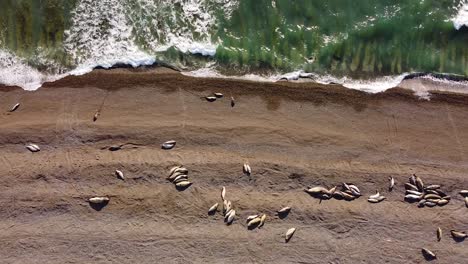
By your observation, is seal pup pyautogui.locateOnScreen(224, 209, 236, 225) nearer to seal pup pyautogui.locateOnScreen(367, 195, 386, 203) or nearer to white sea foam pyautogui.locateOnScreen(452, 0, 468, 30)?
seal pup pyautogui.locateOnScreen(367, 195, 386, 203)

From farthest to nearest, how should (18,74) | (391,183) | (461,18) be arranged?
1. (461,18)
2. (18,74)
3. (391,183)

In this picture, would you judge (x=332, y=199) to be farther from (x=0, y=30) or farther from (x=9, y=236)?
(x=0, y=30)

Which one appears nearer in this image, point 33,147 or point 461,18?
point 33,147

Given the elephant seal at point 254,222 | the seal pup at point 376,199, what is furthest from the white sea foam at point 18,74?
the seal pup at point 376,199

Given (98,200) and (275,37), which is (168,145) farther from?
(275,37)

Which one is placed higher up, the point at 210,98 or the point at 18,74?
the point at 18,74

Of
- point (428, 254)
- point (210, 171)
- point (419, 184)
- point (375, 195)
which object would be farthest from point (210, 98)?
point (428, 254)
